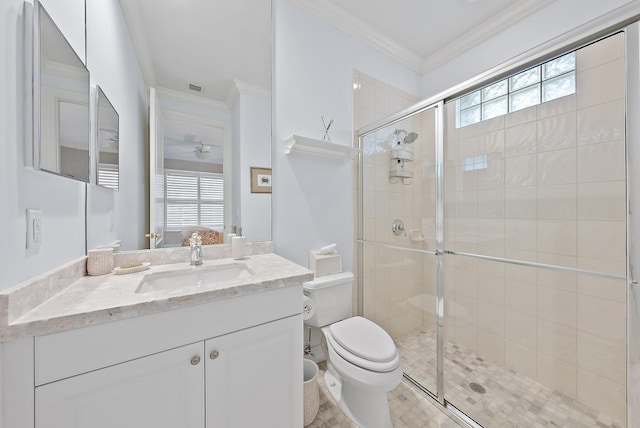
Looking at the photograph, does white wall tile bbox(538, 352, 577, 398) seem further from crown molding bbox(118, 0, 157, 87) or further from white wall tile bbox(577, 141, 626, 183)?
crown molding bbox(118, 0, 157, 87)

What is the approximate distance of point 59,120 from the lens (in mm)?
766

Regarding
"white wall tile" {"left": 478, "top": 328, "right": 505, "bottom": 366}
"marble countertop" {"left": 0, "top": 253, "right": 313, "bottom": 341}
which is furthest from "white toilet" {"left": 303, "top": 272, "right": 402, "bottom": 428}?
"white wall tile" {"left": 478, "top": 328, "right": 505, "bottom": 366}

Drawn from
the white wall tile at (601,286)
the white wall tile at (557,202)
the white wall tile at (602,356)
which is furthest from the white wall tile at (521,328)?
the white wall tile at (557,202)

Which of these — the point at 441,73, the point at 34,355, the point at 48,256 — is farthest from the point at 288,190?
the point at 441,73

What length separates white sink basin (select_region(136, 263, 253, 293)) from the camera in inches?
41.4

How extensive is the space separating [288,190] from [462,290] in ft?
5.01

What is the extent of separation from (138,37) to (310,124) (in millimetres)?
1035

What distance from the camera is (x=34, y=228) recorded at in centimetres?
66

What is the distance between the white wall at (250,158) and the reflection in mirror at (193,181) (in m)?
0.09

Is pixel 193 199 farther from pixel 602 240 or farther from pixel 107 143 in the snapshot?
pixel 602 240

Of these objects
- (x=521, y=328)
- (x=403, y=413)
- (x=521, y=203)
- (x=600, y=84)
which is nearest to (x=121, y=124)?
(x=403, y=413)

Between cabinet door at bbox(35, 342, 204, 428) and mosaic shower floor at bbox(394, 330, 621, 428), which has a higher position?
cabinet door at bbox(35, 342, 204, 428)

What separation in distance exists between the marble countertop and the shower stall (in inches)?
44.0

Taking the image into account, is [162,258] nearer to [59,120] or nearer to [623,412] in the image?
A: [59,120]
